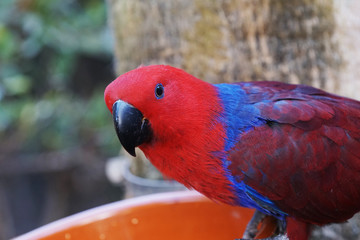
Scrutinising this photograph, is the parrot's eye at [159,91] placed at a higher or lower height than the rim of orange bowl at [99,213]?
higher

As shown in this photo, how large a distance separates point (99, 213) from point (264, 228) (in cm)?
54

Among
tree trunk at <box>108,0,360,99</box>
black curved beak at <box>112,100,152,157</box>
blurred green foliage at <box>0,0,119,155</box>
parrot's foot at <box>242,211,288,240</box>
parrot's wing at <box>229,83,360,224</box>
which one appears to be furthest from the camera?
blurred green foliage at <box>0,0,119,155</box>

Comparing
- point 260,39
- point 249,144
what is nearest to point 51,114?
point 260,39

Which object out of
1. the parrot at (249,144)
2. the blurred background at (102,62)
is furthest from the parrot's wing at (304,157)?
the blurred background at (102,62)

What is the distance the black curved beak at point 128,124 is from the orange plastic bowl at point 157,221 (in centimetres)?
26

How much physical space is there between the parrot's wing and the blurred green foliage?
6.44 feet

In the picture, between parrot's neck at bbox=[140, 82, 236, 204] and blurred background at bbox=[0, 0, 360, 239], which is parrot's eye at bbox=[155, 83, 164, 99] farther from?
blurred background at bbox=[0, 0, 360, 239]

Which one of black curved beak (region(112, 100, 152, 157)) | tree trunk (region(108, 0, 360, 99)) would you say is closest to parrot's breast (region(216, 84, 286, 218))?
black curved beak (region(112, 100, 152, 157))

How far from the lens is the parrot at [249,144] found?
3.86ft

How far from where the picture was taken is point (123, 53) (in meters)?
1.94

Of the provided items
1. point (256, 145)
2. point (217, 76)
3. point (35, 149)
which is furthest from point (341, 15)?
point (35, 149)

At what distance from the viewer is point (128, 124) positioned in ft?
3.59

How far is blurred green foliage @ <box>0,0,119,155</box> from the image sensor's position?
294cm

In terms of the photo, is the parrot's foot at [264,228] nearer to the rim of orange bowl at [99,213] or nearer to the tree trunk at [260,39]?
the rim of orange bowl at [99,213]
